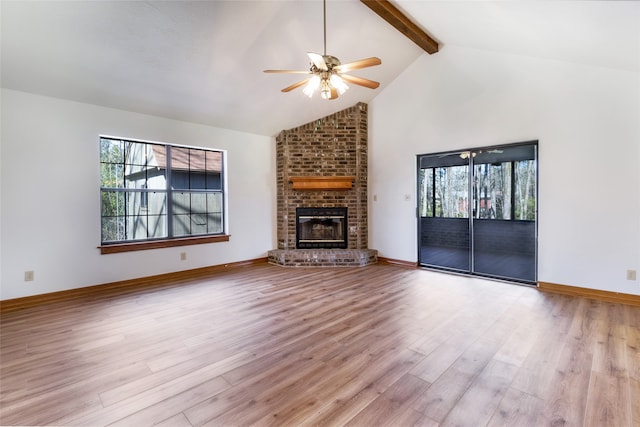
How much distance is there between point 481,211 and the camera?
4629 millimetres

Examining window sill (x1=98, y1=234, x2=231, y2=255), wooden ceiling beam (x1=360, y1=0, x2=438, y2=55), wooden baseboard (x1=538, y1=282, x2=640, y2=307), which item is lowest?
wooden baseboard (x1=538, y1=282, x2=640, y2=307)

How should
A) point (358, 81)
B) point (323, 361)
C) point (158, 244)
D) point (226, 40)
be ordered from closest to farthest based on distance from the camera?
point (323, 361) < point (358, 81) < point (226, 40) < point (158, 244)

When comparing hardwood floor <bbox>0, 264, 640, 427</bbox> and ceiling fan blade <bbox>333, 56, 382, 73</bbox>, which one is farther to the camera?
ceiling fan blade <bbox>333, 56, 382, 73</bbox>

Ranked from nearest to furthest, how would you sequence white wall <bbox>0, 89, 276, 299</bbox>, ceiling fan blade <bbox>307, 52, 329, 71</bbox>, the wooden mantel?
1. ceiling fan blade <bbox>307, 52, 329, 71</bbox>
2. white wall <bbox>0, 89, 276, 299</bbox>
3. the wooden mantel

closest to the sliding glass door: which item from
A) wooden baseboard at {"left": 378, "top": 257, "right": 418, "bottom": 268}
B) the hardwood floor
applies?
wooden baseboard at {"left": 378, "top": 257, "right": 418, "bottom": 268}

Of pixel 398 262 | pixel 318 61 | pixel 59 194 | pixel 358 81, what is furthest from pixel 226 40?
pixel 398 262

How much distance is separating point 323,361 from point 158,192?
3.83 metres

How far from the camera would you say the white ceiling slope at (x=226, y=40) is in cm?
266

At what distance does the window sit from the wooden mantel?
4.64 feet

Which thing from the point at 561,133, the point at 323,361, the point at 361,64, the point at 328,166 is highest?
the point at 361,64

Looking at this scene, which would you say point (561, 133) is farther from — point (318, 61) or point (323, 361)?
point (323, 361)

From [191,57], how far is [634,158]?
5.21 meters

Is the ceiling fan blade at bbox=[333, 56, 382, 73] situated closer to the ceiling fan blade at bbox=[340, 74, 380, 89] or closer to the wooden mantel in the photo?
the ceiling fan blade at bbox=[340, 74, 380, 89]

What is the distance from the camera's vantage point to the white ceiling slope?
8.71 ft
